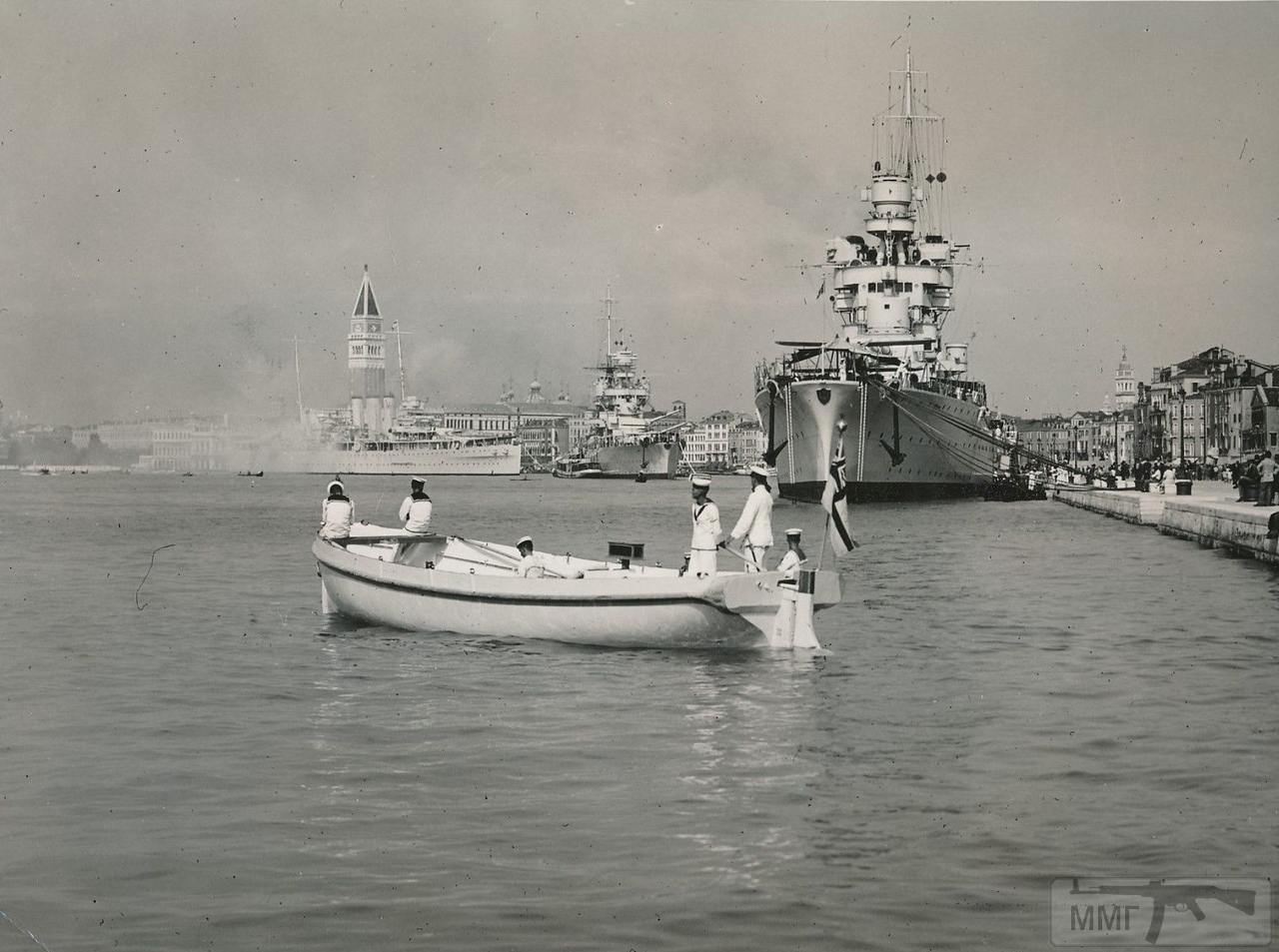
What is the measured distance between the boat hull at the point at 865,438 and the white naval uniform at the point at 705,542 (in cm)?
4391

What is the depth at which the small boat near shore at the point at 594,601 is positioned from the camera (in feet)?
58.9

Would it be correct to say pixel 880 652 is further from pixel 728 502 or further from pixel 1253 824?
pixel 728 502

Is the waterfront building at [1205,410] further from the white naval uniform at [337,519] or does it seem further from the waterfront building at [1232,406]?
the white naval uniform at [337,519]

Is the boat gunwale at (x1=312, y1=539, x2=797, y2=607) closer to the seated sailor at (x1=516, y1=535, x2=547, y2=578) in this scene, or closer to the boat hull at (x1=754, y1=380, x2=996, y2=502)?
the seated sailor at (x1=516, y1=535, x2=547, y2=578)

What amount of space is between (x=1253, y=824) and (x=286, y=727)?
8.78 metres

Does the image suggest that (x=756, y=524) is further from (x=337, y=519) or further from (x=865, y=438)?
(x=865, y=438)

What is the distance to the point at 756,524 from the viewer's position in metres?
18.0

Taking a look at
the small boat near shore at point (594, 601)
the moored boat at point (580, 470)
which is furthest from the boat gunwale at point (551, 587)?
the moored boat at point (580, 470)

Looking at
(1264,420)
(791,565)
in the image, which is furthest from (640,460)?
(791,565)

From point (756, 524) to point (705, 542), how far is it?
2.14 ft

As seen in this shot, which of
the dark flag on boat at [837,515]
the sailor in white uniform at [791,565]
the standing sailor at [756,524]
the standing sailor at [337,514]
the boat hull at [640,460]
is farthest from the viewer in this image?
the boat hull at [640,460]

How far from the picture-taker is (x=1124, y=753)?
12844 millimetres

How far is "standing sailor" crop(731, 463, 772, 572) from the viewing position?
58.4ft

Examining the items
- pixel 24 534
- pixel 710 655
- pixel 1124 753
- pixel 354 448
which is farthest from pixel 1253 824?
pixel 354 448
